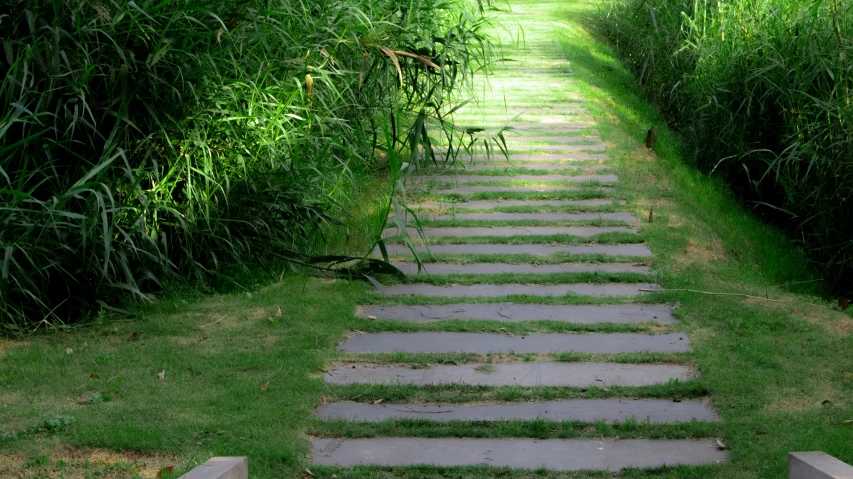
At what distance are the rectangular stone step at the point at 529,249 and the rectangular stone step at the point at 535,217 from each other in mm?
583

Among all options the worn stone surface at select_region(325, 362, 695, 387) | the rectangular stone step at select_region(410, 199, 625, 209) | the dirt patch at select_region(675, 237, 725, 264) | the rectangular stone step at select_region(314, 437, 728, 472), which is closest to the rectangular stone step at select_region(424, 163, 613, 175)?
the rectangular stone step at select_region(410, 199, 625, 209)

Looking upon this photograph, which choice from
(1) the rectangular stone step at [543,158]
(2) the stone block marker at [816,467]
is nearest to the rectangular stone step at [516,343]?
(2) the stone block marker at [816,467]

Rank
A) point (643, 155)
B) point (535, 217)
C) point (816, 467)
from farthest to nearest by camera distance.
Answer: point (643, 155), point (535, 217), point (816, 467)

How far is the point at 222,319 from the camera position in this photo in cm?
487

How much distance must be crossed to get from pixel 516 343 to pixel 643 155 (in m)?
4.54

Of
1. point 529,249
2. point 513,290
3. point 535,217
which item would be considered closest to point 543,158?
point 535,217

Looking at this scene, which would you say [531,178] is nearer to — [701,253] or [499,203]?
[499,203]

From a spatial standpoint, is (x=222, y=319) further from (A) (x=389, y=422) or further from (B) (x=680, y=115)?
(B) (x=680, y=115)

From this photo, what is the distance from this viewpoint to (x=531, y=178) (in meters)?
7.88

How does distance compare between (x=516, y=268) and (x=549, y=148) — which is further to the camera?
(x=549, y=148)

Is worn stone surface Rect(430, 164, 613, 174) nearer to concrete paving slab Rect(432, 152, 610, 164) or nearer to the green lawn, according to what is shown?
concrete paving slab Rect(432, 152, 610, 164)

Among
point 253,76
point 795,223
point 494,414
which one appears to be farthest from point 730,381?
point 795,223

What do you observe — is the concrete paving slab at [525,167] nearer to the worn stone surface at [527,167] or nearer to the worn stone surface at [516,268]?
the worn stone surface at [527,167]

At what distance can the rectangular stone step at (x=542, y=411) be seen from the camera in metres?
3.71
